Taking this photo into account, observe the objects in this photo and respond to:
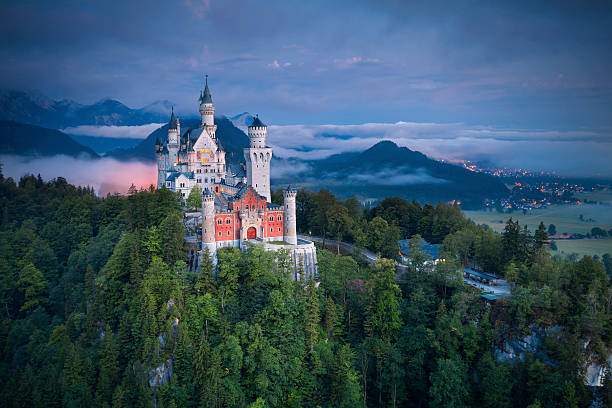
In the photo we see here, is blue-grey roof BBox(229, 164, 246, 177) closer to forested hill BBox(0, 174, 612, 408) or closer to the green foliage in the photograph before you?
the green foliage

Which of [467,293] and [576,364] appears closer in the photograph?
[576,364]

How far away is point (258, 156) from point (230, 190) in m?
11.1

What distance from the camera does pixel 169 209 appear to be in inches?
2164

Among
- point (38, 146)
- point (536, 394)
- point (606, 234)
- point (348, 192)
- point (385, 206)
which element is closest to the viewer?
point (536, 394)

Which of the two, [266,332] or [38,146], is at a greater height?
[38,146]

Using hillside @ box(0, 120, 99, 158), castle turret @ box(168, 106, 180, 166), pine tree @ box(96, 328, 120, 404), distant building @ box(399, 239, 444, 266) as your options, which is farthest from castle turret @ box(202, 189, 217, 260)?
hillside @ box(0, 120, 99, 158)

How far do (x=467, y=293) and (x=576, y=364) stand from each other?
1042 centimetres

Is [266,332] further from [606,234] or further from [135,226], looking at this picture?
[606,234]

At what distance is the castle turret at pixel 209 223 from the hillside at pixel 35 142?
249 ft

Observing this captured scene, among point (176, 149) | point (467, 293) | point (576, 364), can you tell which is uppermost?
point (176, 149)

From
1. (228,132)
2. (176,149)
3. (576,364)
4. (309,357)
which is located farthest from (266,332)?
(228,132)

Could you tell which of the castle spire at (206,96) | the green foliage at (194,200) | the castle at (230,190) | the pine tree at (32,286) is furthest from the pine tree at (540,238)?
the pine tree at (32,286)

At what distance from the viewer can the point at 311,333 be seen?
136 ft

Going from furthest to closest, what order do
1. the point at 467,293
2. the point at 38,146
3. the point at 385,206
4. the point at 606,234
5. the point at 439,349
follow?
the point at 38,146, the point at 385,206, the point at 606,234, the point at 467,293, the point at 439,349
